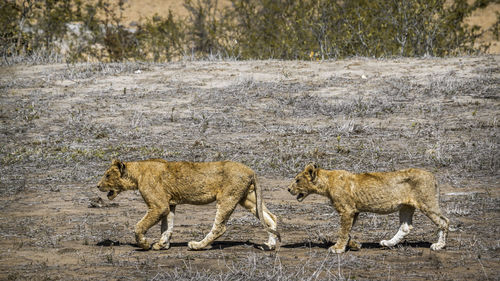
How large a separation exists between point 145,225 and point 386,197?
8.67ft

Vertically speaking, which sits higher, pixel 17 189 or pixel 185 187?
pixel 185 187

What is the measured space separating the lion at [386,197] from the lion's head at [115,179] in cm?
214

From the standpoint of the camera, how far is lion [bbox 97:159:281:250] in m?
7.48

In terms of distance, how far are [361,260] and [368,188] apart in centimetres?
81

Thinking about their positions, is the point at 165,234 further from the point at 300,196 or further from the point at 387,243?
the point at 387,243

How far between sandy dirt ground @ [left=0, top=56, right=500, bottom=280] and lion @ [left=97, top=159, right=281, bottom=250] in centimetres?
29

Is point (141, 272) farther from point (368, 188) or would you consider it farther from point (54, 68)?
point (54, 68)

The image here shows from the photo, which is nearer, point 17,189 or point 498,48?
point 17,189

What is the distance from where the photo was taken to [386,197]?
288 inches

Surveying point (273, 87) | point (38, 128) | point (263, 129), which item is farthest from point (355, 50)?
point (38, 128)

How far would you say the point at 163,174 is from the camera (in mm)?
7773

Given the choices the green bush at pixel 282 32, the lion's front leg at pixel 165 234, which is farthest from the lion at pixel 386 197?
the green bush at pixel 282 32

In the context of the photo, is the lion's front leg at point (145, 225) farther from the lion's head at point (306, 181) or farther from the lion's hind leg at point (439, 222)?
the lion's hind leg at point (439, 222)

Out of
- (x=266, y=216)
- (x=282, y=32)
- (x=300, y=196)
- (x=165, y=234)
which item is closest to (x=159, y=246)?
(x=165, y=234)
